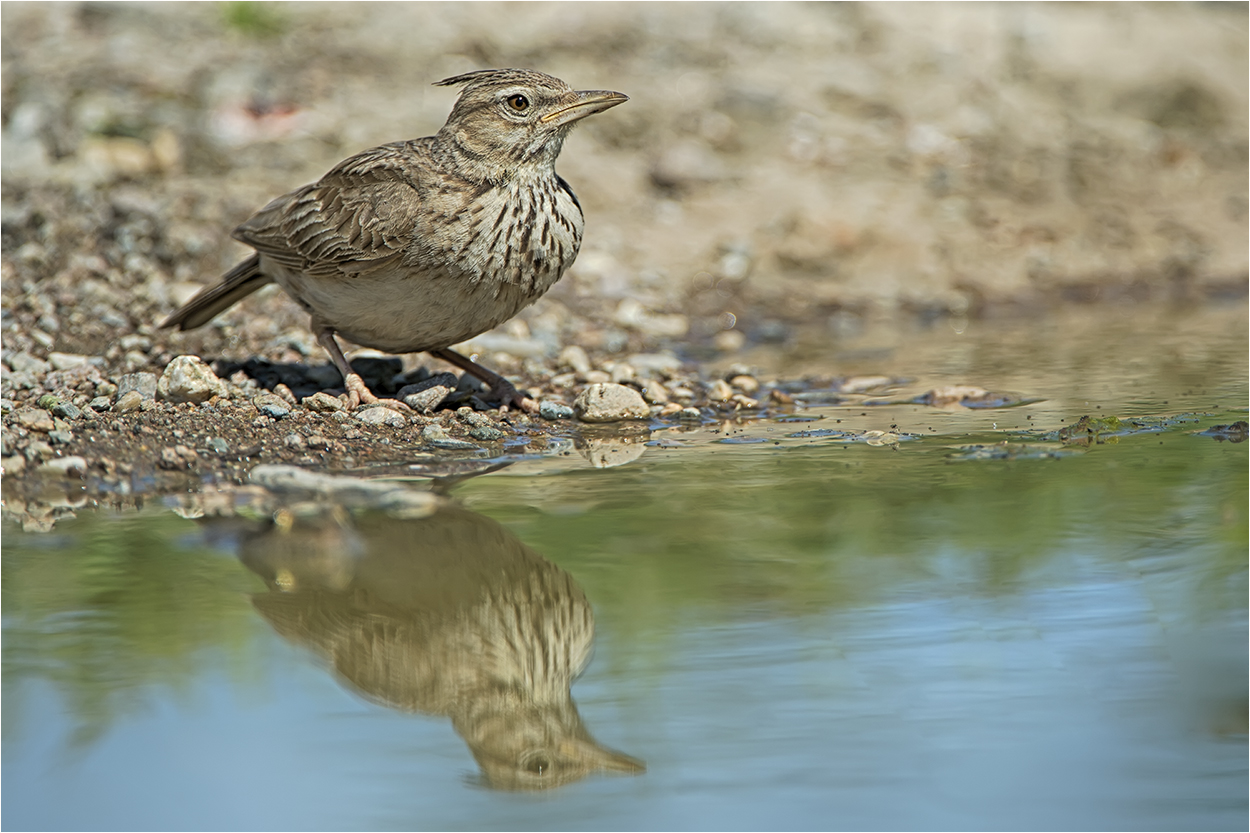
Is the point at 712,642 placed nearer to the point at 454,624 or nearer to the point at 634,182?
the point at 454,624

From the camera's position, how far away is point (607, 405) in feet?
20.8

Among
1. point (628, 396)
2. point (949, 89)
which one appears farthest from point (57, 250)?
point (949, 89)

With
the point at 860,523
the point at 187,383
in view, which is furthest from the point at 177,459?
the point at 860,523

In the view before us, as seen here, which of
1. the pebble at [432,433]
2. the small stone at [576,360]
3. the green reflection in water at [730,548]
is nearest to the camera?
the green reflection in water at [730,548]

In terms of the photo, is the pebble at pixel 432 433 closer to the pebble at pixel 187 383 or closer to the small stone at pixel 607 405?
the small stone at pixel 607 405

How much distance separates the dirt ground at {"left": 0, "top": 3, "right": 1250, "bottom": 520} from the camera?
21.5 ft

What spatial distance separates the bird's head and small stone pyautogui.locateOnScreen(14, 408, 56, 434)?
2.01 m

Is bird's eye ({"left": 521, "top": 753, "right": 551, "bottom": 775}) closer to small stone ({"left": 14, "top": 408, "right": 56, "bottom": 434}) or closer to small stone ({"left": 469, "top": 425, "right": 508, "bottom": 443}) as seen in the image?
→ small stone ({"left": 469, "top": 425, "right": 508, "bottom": 443})

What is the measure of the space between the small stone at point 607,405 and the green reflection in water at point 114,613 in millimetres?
2071

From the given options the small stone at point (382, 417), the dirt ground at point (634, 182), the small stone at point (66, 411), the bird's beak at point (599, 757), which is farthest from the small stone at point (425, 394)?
the bird's beak at point (599, 757)

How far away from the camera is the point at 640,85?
1117 cm

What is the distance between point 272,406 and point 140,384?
26.9 inches

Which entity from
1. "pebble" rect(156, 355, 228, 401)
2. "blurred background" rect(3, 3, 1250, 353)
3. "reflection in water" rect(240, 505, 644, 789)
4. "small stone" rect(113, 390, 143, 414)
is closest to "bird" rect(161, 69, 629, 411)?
"pebble" rect(156, 355, 228, 401)

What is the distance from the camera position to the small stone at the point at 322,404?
6.16m
